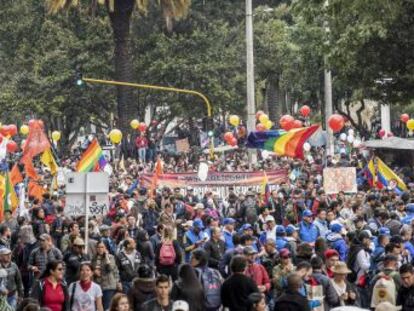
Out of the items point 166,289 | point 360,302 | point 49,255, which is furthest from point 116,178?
point 166,289

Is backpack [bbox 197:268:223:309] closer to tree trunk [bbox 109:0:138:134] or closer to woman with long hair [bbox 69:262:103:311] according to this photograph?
woman with long hair [bbox 69:262:103:311]

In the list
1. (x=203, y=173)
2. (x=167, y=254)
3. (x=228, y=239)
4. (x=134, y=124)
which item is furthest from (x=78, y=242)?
(x=134, y=124)

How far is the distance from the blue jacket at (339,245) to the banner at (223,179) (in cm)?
1088

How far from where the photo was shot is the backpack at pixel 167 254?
17.5m

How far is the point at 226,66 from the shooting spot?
5291cm

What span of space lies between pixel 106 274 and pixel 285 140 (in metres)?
13.3

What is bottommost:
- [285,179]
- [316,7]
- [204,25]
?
[285,179]

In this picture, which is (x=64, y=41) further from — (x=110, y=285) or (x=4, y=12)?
(x=110, y=285)

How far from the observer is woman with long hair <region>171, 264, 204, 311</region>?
13.3 m

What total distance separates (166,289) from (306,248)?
3.41 metres

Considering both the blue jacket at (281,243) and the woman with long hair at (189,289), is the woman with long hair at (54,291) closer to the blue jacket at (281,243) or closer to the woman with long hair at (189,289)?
the woman with long hair at (189,289)

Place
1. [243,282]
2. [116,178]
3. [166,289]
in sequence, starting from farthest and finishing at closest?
1. [116,178]
2. [243,282]
3. [166,289]

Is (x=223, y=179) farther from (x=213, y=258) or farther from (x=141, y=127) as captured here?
(x=141, y=127)

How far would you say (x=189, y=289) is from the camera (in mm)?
13383
